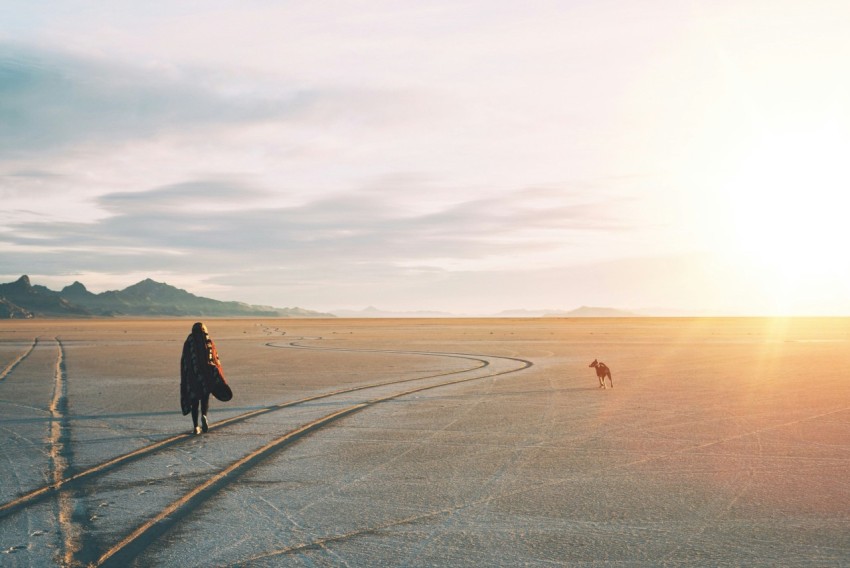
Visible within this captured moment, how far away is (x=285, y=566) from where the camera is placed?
18.9ft

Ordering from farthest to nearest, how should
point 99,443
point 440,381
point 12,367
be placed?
point 12,367 → point 440,381 → point 99,443

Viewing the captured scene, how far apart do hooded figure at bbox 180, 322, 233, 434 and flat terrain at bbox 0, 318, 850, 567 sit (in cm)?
56

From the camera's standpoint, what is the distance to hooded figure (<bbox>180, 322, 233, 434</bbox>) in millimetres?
12203

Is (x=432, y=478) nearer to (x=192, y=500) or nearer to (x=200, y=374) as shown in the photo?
(x=192, y=500)

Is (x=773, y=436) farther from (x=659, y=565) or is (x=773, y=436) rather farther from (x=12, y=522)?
(x=12, y=522)

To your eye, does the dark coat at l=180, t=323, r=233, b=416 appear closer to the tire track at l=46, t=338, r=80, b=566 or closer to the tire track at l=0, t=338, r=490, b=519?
the tire track at l=0, t=338, r=490, b=519

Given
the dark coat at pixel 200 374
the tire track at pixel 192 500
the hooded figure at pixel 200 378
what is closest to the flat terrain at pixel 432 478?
the tire track at pixel 192 500

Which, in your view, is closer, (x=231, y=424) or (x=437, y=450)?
(x=437, y=450)

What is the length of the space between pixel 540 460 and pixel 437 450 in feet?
4.93

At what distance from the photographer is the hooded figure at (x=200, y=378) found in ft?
40.0

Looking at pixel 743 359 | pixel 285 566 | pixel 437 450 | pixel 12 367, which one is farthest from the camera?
pixel 743 359

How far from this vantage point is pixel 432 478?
8.75 metres

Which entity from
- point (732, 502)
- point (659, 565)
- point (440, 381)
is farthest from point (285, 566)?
point (440, 381)

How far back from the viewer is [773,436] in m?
11.5
